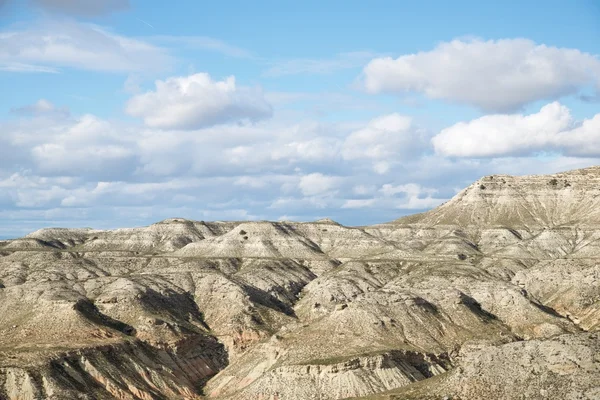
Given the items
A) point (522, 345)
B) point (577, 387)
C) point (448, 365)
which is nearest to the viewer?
point (577, 387)

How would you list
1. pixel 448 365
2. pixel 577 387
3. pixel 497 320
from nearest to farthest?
pixel 577 387 < pixel 448 365 < pixel 497 320

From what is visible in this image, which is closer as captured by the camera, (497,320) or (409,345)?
(409,345)

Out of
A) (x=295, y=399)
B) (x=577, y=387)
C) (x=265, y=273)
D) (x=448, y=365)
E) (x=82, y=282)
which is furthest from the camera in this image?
(x=265, y=273)

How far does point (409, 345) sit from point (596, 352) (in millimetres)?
50029

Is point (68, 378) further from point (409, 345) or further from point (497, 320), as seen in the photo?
point (497, 320)

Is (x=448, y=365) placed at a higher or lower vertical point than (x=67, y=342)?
lower

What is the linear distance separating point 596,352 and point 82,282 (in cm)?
11346

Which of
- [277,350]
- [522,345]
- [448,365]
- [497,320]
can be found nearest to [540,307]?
[497,320]

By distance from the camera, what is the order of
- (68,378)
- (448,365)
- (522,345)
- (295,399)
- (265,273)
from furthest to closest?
(265,273), (448,365), (68,378), (295,399), (522,345)

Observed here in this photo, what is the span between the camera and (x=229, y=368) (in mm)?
139375

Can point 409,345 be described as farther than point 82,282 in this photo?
No

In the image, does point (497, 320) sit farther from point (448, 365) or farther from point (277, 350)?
point (277, 350)

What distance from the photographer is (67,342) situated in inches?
5310

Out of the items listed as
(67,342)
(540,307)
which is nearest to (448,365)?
(540,307)
